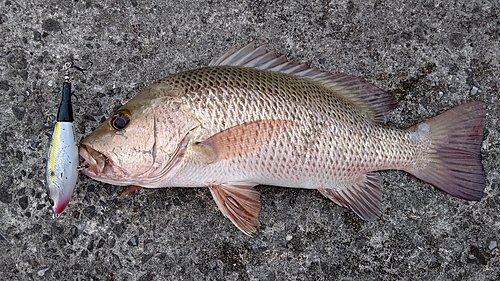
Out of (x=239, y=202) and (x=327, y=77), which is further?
(x=327, y=77)

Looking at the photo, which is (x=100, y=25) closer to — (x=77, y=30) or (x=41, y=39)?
(x=77, y=30)

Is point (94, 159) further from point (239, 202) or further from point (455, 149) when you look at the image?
point (455, 149)

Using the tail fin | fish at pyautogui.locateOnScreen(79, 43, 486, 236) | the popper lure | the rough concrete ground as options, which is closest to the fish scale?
fish at pyautogui.locateOnScreen(79, 43, 486, 236)

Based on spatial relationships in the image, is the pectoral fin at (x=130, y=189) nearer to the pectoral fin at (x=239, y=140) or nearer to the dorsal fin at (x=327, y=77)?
the pectoral fin at (x=239, y=140)

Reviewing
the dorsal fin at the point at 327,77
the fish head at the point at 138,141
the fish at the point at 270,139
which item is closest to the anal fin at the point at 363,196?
the fish at the point at 270,139

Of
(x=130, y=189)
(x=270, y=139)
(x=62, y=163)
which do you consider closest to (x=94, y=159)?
(x=62, y=163)

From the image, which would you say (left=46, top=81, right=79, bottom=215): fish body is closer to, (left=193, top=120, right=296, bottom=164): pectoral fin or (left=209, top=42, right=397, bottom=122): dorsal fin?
(left=193, top=120, right=296, bottom=164): pectoral fin

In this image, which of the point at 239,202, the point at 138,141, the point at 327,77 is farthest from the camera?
the point at 327,77
